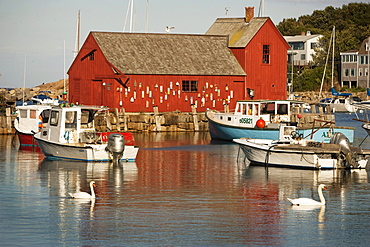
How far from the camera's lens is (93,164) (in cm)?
3189

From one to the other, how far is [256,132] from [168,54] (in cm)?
1587

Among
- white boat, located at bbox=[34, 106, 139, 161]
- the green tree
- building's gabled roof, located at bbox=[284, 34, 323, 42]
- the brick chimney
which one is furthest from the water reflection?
building's gabled roof, located at bbox=[284, 34, 323, 42]

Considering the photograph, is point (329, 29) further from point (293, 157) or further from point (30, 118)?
point (293, 157)

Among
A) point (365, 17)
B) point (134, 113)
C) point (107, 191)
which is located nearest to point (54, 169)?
point (107, 191)

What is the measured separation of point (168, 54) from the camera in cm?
5622

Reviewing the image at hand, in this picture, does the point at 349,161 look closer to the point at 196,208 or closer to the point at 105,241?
the point at 196,208

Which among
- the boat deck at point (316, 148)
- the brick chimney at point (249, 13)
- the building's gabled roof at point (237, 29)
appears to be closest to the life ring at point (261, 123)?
the boat deck at point (316, 148)

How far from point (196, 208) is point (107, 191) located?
4.19m

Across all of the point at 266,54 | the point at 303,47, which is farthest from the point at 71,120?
the point at 303,47

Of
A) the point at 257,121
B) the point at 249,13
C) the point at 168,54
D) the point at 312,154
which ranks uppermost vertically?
the point at 249,13

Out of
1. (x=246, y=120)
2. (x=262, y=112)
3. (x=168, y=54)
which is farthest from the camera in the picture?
(x=168, y=54)

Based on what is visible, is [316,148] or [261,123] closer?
[316,148]

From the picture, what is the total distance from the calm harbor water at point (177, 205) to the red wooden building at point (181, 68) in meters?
19.4

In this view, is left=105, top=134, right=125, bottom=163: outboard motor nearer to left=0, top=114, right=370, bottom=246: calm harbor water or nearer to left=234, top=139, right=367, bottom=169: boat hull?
left=0, top=114, right=370, bottom=246: calm harbor water
